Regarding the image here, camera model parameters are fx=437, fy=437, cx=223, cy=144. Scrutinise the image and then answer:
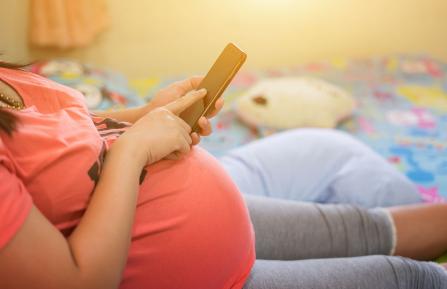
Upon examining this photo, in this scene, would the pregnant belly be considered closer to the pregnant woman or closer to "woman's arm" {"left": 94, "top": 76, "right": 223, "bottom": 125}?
the pregnant woman

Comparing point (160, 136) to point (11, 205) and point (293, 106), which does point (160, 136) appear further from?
point (293, 106)

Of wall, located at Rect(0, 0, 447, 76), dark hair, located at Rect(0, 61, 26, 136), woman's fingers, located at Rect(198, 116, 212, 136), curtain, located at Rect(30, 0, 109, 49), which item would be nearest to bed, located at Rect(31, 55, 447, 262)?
wall, located at Rect(0, 0, 447, 76)

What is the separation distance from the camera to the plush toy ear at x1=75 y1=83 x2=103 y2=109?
60.1 inches

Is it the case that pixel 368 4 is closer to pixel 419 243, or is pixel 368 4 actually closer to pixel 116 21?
pixel 116 21

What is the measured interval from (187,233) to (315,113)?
113 centimetres

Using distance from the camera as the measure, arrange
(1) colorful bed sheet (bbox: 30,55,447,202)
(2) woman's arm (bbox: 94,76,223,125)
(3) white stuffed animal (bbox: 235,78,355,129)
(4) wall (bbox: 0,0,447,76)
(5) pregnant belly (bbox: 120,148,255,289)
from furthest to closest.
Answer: (4) wall (bbox: 0,0,447,76) → (3) white stuffed animal (bbox: 235,78,355,129) → (1) colorful bed sheet (bbox: 30,55,447,202) → (2) woman's arm (bbox: 94,76,223,125) → (5) pregnant belly (bbox: 120,148,255,289)

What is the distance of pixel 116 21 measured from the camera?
2066 mm

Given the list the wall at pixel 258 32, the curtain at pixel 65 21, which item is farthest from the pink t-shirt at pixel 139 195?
the wall at pixel 258 32

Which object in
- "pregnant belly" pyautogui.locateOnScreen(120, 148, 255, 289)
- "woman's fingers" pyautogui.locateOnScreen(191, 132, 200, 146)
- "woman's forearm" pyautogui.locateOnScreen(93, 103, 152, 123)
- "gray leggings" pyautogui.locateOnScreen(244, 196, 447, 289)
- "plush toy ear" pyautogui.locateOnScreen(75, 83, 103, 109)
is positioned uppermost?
"woman's fingers" pyautogui.locateOnScreen(191, 132, 200, 146)

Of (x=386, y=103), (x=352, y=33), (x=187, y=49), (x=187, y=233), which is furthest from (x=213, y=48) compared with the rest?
(x=187, y=233)

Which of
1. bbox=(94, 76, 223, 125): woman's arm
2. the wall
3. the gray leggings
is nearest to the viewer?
the gray leggings

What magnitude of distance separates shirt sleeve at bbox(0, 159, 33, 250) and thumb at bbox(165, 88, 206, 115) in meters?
0.30

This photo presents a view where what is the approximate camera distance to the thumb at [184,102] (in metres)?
0.73

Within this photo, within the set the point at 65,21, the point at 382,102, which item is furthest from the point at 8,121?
the point at 382,102
